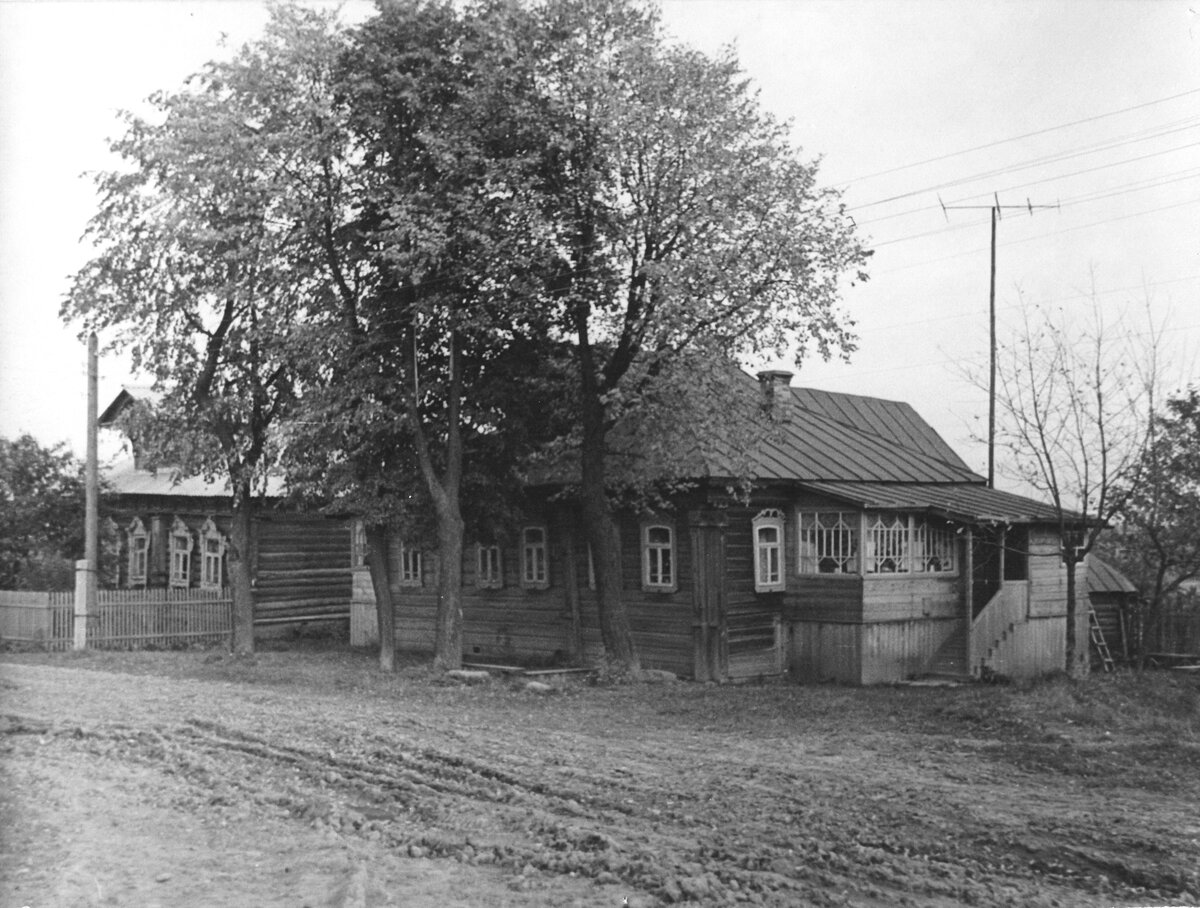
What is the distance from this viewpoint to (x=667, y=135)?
21281 millimetres

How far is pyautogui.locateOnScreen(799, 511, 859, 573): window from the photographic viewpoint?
25422mm

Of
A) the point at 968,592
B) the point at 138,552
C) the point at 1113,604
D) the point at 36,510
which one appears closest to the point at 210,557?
the point at 138,552

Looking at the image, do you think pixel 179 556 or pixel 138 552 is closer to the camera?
pixel 179 556

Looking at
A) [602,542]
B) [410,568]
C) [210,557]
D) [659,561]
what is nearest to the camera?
[602,542]

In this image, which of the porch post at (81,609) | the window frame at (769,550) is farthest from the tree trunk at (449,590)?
the porch post at (81,609)

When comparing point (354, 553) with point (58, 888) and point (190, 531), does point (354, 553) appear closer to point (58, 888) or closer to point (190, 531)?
point (190, 531)

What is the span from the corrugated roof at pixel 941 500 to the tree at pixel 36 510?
23.0 meters

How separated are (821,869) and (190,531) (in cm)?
3166

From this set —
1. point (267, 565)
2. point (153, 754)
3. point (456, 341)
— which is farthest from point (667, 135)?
point (267, 565)

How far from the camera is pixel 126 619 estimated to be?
3195 centimetres

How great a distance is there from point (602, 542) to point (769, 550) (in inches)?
170

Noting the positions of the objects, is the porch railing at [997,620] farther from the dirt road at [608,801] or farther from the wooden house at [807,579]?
the dirt road at [608,801]

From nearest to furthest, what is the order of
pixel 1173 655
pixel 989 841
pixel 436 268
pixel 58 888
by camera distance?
pixel 58 888
pixel 989 841
pixel 436 268
pixel 1173 655

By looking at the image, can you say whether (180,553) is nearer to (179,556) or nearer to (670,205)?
(179,556)
